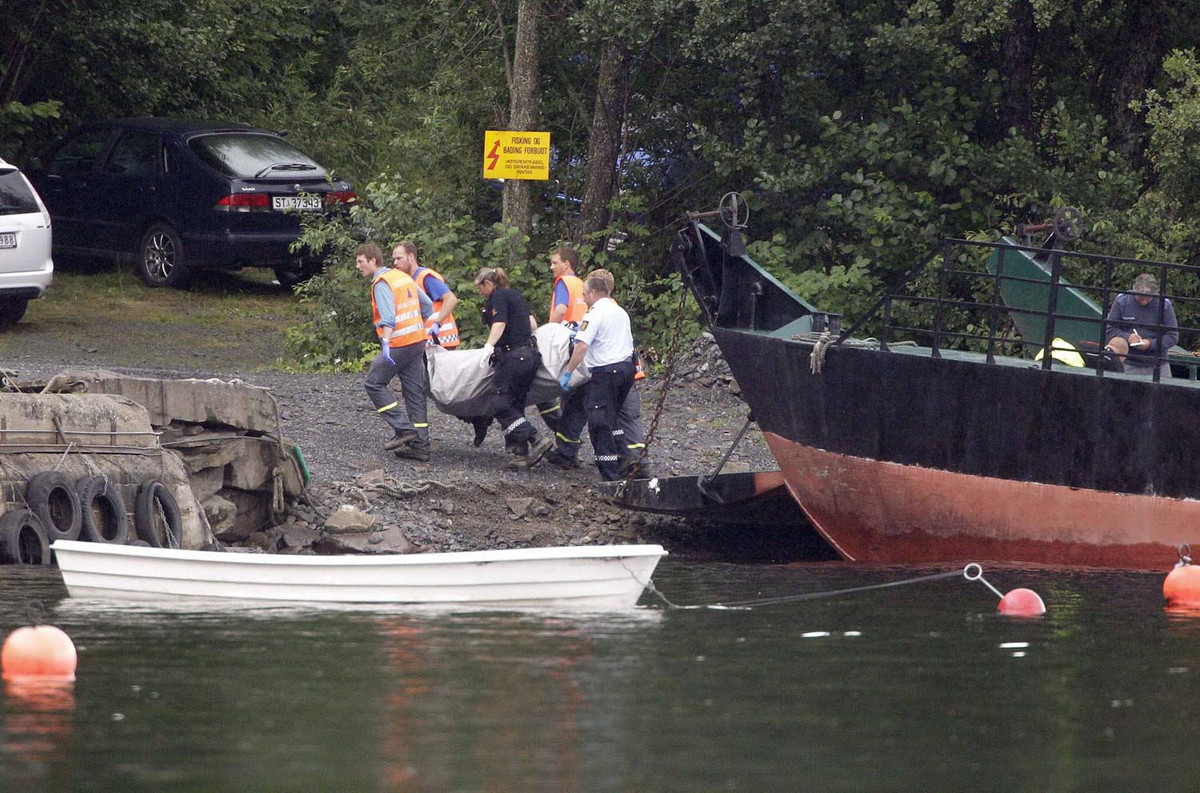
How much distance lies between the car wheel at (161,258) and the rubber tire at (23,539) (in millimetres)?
9261

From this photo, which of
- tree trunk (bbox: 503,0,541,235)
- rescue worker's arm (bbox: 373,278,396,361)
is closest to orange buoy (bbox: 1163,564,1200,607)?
rescue worker's arm (bbox: 373,278,396,361)

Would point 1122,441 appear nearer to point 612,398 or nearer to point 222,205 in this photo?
point 612,398

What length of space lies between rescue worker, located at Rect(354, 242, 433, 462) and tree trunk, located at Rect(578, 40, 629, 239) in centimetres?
657

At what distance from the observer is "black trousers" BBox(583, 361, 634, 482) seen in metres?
13.6

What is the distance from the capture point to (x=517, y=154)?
18.3 meters

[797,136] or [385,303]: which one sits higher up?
[797,136]

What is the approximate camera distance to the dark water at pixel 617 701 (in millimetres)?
6801

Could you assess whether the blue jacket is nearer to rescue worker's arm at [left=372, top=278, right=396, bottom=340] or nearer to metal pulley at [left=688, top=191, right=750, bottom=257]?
metal pulley at [left=688, top=191, right=750, bottom=257]

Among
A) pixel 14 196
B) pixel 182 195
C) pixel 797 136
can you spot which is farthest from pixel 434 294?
pixel 182 195

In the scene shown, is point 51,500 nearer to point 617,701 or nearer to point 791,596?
point 791,596

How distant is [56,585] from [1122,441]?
6.90 metres

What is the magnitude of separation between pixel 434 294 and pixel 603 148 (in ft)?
22.1

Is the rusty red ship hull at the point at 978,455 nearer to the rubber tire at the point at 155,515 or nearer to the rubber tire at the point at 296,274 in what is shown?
the rubber tire at the point at 155,515

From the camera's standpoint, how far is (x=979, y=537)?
42.3 feet
